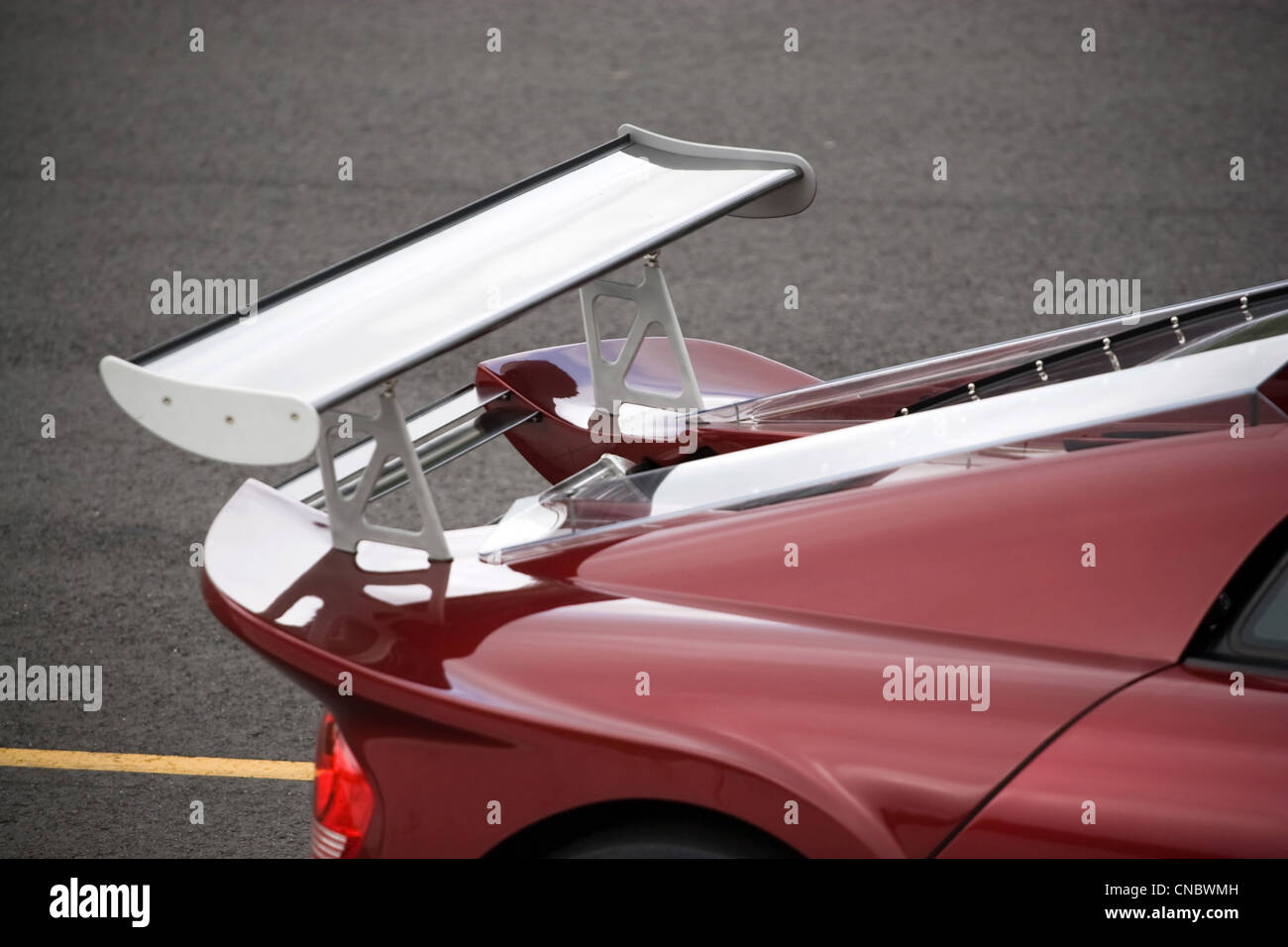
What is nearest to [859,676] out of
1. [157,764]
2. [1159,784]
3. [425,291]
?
[1159,784]

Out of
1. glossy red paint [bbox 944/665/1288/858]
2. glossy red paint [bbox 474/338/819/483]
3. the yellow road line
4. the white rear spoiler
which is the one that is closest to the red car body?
glossy red paint [bbox 944/665/1288/858]

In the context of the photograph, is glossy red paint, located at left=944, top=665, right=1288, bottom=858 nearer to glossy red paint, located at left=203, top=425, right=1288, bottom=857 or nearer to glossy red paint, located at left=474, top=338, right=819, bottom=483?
glossy red paint, located at left=203, top=425, right=1288, bottom=857

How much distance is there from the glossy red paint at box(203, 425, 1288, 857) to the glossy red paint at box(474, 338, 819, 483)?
0.68 m

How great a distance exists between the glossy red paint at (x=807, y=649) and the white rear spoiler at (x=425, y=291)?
383 mm

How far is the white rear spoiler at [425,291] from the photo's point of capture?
6.68 feet

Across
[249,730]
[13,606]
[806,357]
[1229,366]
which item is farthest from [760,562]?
[806,357]

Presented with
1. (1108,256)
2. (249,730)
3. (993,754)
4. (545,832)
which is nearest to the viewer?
(993,754)

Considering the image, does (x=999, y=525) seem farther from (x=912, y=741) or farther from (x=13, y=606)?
(x=13, y=606)

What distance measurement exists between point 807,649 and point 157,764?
93.2 inches

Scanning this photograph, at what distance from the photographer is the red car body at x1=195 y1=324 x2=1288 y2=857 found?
2.02 m

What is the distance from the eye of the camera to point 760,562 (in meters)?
2.27

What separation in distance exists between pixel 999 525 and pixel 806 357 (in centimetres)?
376

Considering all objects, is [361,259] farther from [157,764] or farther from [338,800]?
[157,764]

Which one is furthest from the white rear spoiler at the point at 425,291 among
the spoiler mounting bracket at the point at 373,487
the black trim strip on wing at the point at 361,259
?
the spoiler mounting bracket at the point at 373,487
